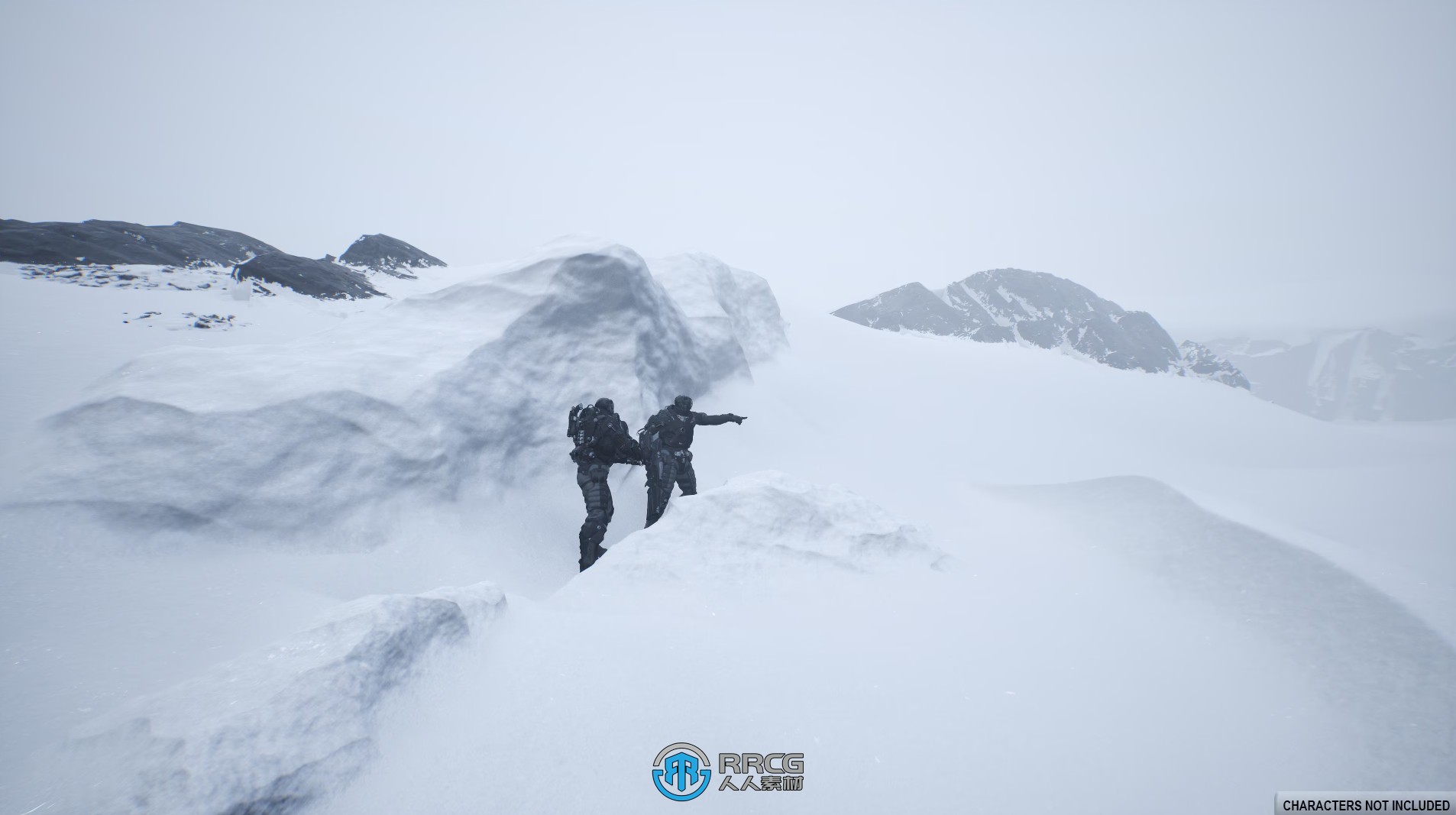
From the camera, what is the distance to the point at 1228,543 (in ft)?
19.8

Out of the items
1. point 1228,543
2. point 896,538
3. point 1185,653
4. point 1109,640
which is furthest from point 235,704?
point 1228,543

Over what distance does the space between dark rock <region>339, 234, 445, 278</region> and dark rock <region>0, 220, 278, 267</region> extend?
250cm

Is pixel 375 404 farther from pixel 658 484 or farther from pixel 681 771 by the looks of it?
pixel 681 771

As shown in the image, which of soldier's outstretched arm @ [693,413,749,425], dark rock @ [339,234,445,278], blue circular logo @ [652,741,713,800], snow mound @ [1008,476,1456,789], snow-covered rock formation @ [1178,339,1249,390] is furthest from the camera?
snow-covered rock formation @ [1178,339,1249,390]

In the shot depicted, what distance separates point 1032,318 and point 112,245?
205ft

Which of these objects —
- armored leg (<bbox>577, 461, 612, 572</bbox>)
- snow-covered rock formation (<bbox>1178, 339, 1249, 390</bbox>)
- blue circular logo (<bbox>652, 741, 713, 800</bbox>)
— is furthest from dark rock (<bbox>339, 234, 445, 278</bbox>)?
snow-covered rock formation (<bbox>1178, 339, 1249, 390</bbox>)

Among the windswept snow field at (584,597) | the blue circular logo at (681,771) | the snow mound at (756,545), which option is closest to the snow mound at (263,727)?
the windswept snow field at (584,597)

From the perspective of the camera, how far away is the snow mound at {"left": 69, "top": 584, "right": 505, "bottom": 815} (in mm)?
2299

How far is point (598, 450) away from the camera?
6613 mm

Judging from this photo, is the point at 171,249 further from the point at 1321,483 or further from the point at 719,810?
the point at 1321,483

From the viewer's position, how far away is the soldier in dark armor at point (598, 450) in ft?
21.1

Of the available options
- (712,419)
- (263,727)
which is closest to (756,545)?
(712,419)

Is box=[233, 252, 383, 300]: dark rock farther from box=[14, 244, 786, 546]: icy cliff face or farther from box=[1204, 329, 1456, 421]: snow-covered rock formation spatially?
box=[1204, 329, 1456, 421]: snow-covered rock formation

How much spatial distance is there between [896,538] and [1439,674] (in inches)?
157
